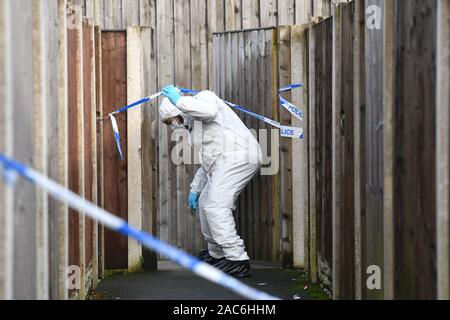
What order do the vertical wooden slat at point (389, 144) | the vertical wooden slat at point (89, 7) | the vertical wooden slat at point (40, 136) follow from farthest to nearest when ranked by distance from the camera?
the vertical wooden slat at point (89, 7) → the vertical wooden slat at point (389, 144) → the vertical wooden slat at point (40, 136)

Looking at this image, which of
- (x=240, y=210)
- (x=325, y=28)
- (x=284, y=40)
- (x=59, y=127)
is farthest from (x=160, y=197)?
(x=59, y=127)

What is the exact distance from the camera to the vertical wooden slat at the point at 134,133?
A: 7.89 m

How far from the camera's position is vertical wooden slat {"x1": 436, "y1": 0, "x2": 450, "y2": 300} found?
3516mm

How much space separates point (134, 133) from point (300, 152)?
161 centimetres

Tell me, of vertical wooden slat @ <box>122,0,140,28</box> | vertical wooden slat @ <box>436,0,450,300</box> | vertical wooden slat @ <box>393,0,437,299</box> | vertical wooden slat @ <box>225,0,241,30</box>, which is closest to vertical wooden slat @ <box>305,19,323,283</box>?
vertical wooden slat @ <box>225,0,241,30</box>

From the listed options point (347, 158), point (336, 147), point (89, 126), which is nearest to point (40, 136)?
point (347, 158)

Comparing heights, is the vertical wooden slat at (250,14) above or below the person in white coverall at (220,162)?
above

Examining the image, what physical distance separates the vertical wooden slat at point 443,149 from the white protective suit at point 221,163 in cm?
428

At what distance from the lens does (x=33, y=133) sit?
164 inches

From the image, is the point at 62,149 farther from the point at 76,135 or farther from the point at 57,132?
the point at 76,135

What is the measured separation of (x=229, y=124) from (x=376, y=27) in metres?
3.20

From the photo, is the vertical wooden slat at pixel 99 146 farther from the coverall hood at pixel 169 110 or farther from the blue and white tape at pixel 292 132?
the blue and white tape at pixel 292 132

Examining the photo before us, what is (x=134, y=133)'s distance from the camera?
791cm

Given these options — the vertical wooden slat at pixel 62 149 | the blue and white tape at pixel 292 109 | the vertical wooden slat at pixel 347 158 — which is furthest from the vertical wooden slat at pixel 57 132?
the blue and white tape at pixel 292 109
